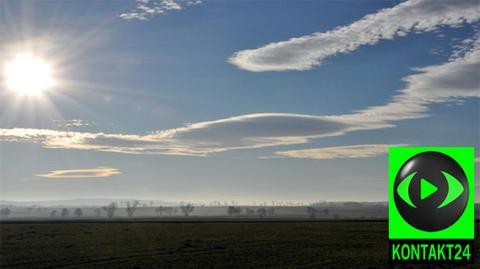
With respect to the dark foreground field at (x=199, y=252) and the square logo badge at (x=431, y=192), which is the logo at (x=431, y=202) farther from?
the dark foreground field at (x=199, y=252)

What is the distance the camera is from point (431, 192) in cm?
2028

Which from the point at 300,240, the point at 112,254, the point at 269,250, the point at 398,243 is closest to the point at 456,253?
the point at 398,243

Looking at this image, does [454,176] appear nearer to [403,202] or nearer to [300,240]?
[403,202]

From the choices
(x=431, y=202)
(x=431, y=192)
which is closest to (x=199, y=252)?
(x=431, y=202)

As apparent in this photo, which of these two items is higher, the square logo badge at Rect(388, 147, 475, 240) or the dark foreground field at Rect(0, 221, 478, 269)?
the square logo badge at Rect(388, 147, 475, 240)

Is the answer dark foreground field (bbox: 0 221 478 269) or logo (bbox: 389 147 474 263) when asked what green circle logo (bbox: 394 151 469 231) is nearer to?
logo (bbox: 389 147 474 263)

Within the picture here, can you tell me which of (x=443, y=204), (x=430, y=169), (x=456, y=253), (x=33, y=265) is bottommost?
(x=33, y=265)

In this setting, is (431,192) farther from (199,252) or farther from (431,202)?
(199,252)

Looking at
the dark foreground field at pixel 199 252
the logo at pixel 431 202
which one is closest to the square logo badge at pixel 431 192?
Answer: the logo at pixel 431 202

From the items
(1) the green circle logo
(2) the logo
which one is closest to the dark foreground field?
(2) the logo

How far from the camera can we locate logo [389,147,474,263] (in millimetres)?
20250

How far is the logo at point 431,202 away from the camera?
20250 mm

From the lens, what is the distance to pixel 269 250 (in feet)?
168

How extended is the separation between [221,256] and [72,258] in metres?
14.2
